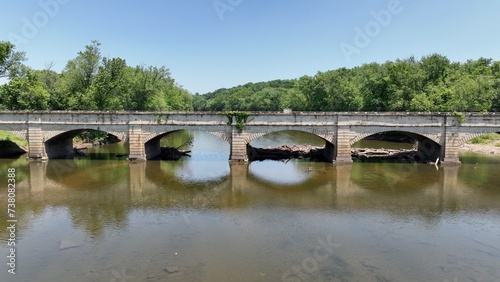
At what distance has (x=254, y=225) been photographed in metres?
18.8

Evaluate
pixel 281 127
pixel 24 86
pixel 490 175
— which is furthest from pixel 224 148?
pixel 490 175

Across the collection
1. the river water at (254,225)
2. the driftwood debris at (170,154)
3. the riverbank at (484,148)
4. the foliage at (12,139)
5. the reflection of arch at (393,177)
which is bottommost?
the river water at (254,225)

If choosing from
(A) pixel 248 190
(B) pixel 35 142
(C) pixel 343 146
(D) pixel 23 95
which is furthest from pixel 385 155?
(D) pixel 23 95

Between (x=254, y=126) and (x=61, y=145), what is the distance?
961 inches

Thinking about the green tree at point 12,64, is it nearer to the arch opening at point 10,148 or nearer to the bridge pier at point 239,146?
the arch opening at point 10,148

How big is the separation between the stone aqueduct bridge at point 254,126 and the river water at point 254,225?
432 cm

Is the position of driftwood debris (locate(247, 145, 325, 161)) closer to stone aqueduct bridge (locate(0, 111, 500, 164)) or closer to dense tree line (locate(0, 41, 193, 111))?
stone aqueduct bridge (locate(0, 111, 500, 164))

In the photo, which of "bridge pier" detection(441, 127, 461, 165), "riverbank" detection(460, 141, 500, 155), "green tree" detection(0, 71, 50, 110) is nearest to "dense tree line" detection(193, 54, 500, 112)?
"riverbank" detection(460, 141, 500, 155)

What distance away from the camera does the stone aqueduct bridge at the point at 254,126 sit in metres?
35.8

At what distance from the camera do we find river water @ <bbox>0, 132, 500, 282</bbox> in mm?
13836

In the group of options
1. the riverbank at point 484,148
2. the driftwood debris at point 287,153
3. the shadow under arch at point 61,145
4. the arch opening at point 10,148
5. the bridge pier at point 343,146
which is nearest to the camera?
the bridge pier at point 343,146

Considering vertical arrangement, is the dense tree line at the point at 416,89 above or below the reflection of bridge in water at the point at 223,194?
above

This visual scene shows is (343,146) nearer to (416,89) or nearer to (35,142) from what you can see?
(416,89)

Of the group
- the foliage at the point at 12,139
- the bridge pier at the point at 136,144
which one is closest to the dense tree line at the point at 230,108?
the foliage at the point at 12,139
